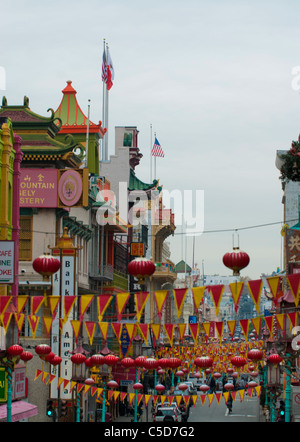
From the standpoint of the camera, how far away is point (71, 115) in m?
66.3

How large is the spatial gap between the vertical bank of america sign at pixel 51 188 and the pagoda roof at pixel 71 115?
1523 centimetres

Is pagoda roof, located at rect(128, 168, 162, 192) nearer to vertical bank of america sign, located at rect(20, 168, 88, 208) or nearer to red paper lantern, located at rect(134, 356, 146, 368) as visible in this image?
vertical bank of america sign, located at rect(20, 168, 88, 208)

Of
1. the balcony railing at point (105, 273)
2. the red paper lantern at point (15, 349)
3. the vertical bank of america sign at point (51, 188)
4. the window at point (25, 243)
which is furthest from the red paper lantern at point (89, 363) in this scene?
the balcony railing at point (105, 273)

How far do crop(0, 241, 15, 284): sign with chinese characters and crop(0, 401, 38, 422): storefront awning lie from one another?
17.6 ft

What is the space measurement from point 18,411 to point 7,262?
21.3 ft

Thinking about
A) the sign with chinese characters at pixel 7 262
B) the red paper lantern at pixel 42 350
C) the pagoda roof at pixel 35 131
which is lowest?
the red paper lantern at pixel 42 350

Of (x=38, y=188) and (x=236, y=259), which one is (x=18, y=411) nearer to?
(x=38, y=188)

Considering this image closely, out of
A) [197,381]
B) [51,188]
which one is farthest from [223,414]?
[197,381]

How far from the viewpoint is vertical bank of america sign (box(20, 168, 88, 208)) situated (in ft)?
163

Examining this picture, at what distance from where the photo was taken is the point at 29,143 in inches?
2015

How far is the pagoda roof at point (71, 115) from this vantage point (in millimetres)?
65375

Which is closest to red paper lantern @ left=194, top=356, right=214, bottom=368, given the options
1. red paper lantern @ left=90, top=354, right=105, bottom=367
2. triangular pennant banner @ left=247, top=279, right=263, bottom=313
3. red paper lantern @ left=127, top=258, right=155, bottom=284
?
red paper lantern @ left=90, top=354, right=105, bottom=367

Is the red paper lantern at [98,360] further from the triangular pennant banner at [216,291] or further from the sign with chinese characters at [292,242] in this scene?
the triangular pennant banner at [216,291]
